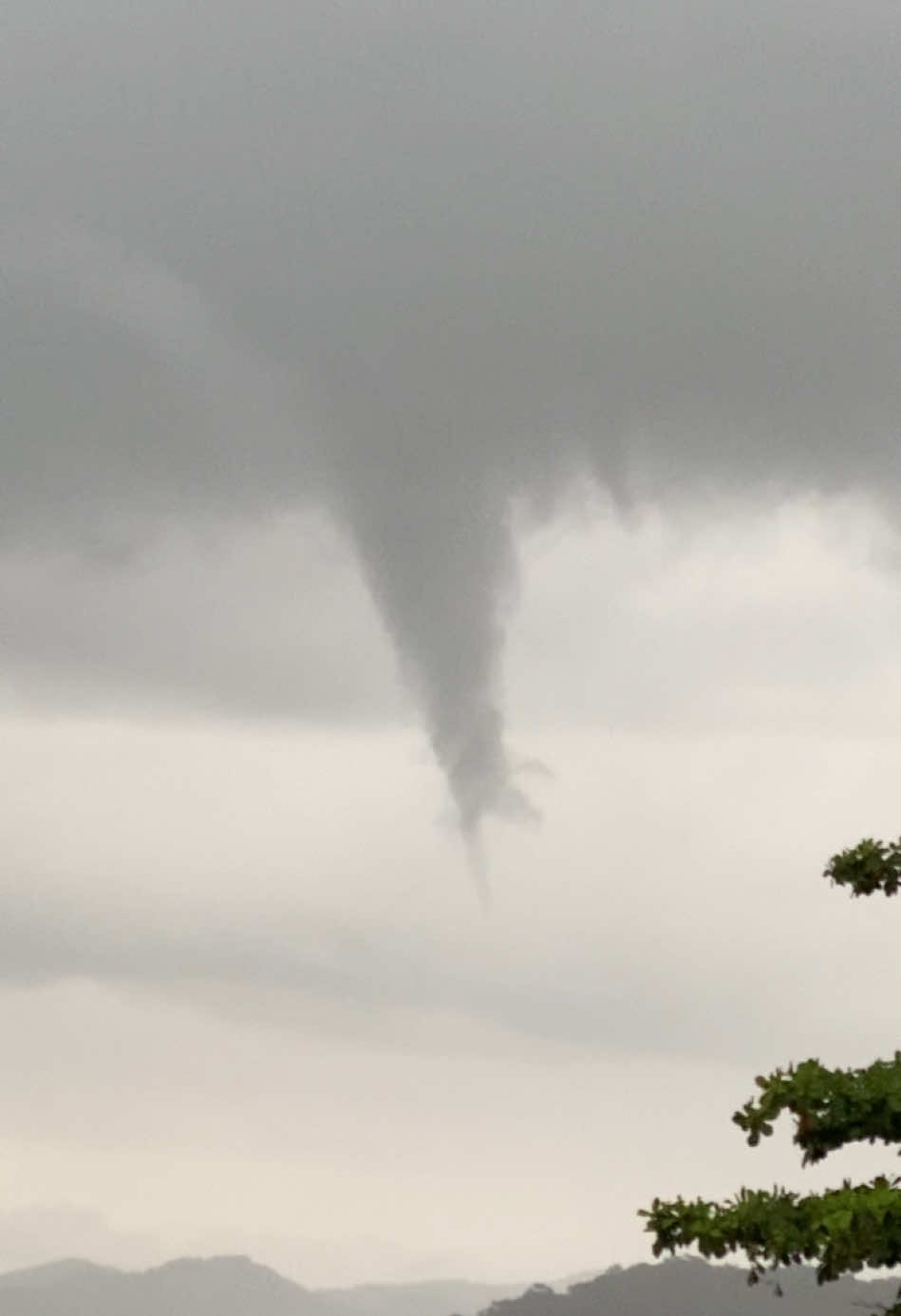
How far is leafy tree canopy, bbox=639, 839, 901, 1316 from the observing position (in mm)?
19922

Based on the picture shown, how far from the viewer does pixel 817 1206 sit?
Answer: 20391 millimetres

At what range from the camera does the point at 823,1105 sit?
71.1ft

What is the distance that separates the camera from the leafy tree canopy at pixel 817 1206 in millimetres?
19922

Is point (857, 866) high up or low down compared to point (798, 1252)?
up

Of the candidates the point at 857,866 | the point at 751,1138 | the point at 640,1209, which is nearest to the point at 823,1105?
the point at 751,1138

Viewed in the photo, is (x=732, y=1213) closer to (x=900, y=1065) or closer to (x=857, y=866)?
(x=900, y=1065)

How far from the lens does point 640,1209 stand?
69.5 ft

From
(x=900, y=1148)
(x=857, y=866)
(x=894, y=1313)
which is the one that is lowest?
(x=894, y=1313)

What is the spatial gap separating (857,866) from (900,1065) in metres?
3.70

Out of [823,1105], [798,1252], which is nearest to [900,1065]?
[823,1105]

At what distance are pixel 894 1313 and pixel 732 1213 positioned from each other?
2.48 m

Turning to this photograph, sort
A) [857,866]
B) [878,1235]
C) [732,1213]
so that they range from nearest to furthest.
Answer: [878,1235] → [732,1213] → [857,866]

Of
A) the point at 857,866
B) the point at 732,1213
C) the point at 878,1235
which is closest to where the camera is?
the point at 878,1235

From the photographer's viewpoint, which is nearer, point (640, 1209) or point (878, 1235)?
point (878, 1235)
